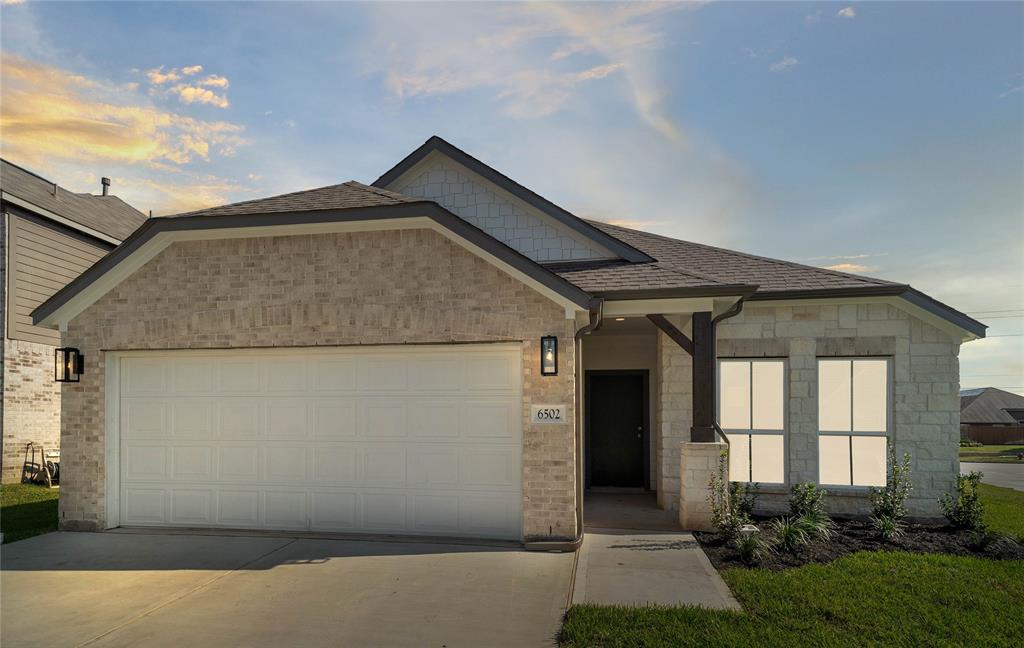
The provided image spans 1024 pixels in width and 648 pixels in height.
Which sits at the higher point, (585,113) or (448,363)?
(585,113)

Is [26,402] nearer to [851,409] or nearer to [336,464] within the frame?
[336,464]

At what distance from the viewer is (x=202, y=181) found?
49.0ft

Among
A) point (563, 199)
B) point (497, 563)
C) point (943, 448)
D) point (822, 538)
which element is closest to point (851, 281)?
point (943, 448)

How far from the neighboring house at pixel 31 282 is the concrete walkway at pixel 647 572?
13.1 m

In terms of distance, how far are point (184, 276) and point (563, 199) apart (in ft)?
25.0

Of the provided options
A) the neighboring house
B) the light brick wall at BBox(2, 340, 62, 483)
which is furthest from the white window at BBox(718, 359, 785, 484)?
the light brick wall at BBox(2, 340, 62, 483)

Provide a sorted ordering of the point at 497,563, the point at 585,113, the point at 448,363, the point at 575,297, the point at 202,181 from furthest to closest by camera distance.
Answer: the point at 202,181, the point at 585,113, the point at 448,363, the point at 575,297, the point at 497,563

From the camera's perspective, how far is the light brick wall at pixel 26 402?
14.5 meters

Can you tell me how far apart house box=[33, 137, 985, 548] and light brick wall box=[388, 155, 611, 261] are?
72 centimetres

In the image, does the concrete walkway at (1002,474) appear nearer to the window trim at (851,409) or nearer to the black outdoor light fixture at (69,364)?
the window trim at (851,409)

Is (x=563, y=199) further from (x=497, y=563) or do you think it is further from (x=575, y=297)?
(x=497, y=563)

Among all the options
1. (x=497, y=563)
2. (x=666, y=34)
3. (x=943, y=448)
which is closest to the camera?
(x=497, y=563)

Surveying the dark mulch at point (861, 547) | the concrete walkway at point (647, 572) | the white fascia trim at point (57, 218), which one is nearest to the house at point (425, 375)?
the concrete walkway at point (647, 572)

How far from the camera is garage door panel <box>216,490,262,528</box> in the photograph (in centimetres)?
867
